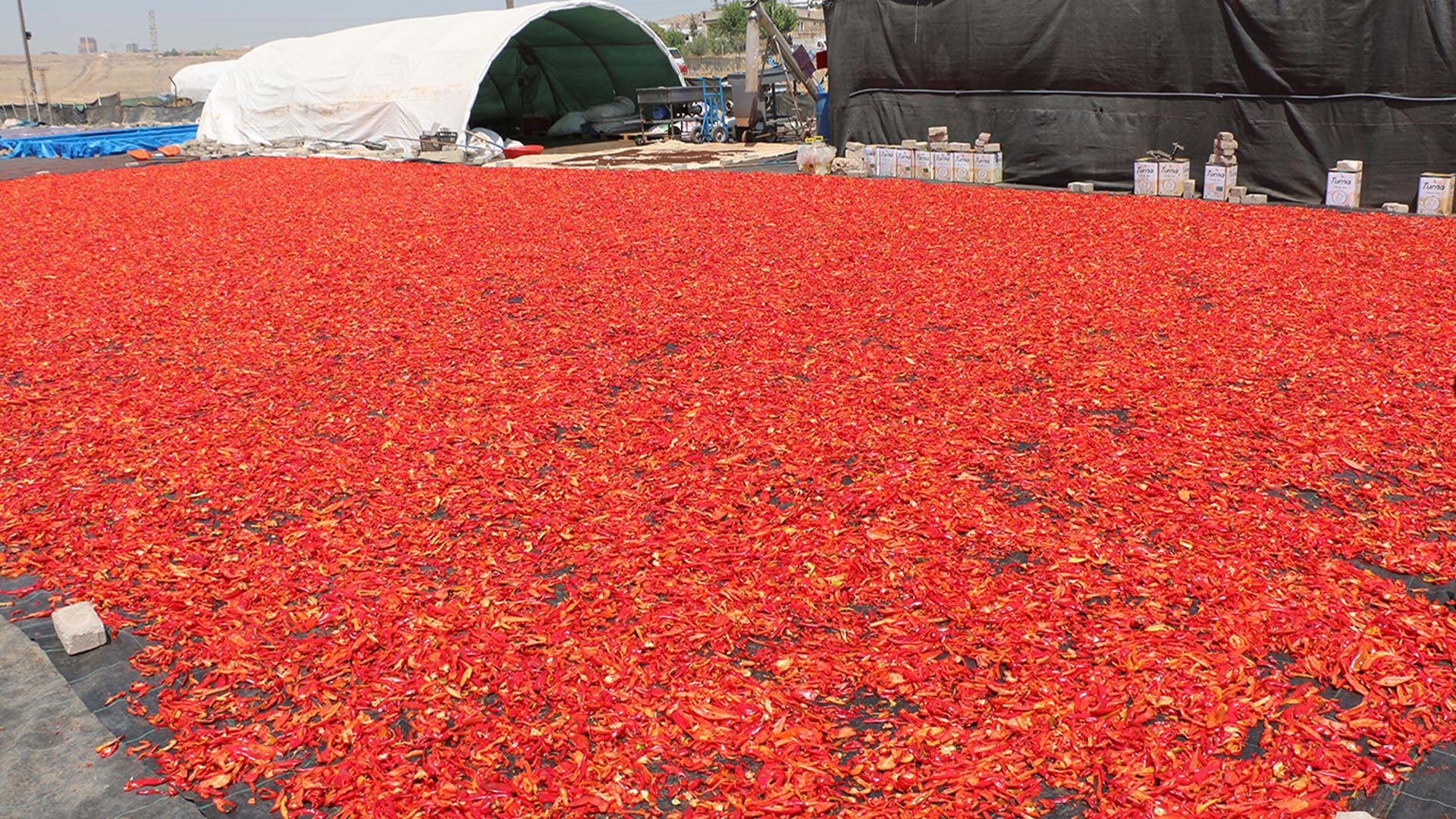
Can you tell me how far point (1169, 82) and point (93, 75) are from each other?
469ft

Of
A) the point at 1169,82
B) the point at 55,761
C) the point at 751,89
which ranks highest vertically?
the point at 751,89

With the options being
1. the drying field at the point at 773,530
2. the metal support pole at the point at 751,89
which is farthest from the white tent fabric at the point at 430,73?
the drying field at the point at 773,530

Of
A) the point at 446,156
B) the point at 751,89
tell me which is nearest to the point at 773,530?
the point at 446,156

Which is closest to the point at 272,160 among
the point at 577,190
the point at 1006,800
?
the point at 577,190

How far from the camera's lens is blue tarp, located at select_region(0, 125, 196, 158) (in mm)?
31516

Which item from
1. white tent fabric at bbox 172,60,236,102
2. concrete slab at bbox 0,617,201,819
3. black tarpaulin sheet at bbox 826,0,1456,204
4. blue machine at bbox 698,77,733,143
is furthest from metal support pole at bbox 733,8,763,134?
white tent fabric at bbox 172,60,236,102

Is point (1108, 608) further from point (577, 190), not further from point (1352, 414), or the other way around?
point (577, 190)

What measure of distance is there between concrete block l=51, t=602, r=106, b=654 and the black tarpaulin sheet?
52.0 ft

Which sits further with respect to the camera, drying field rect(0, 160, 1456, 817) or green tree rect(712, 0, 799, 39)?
green tree rect(712, 0, 799, 39)

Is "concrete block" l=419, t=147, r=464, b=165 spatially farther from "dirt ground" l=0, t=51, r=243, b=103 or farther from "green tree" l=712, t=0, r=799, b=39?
"dirt ground" l=0, t=51, r=243, b=103

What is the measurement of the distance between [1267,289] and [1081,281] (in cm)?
164

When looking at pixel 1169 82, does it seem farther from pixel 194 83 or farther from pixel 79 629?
pixel 194 83

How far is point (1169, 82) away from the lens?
1594 cm

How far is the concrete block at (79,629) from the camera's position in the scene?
426cm
